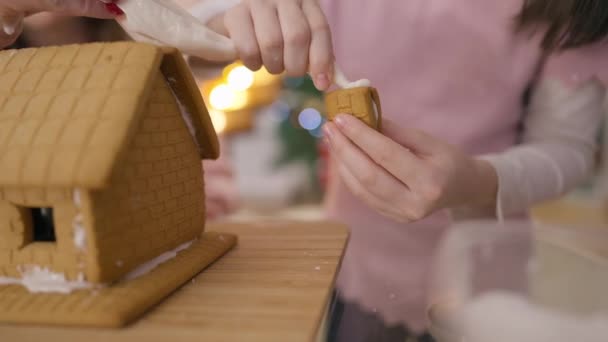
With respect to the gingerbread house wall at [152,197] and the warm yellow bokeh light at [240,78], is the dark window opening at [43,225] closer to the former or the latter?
the gingerbread house wall at [152,197]

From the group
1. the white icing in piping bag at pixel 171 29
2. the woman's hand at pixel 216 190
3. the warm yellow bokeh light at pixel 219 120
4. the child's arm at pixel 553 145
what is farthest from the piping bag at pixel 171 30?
the warm yellow bokeh light at pixel 219 120

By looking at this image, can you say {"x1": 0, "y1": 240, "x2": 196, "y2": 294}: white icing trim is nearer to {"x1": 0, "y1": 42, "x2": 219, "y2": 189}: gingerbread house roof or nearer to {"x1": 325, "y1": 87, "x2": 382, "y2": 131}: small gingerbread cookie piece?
{"x1": 0, "y1": 42, "x2": 219, "y2": 189}: gingerbread house roof

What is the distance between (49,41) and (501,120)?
2.01 feet

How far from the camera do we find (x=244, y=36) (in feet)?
1.55

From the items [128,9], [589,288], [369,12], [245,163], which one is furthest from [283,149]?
[128,9]

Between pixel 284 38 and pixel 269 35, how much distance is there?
1 centimetres

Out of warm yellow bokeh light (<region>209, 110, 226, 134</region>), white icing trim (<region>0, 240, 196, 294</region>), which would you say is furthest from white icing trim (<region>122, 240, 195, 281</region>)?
warm yellow bokeh light (<region>209, 110, 226, 134</region>)

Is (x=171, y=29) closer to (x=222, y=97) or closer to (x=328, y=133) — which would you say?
(x=328, y=133)

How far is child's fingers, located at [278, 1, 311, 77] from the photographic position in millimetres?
458

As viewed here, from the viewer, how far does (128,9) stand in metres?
0.46

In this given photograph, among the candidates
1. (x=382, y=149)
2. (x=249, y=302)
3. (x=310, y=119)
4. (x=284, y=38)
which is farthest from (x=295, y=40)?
(x=310, y=119)

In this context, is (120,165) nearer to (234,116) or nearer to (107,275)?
(107,275)

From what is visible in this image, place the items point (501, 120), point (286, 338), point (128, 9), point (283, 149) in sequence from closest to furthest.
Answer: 1. point (286, 338)
2. point (128, 9)
3. point (501, 120)
4. point (283, 149)

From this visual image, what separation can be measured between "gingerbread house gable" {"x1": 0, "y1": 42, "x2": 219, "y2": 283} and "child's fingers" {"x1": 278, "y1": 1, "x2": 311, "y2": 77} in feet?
0.29
